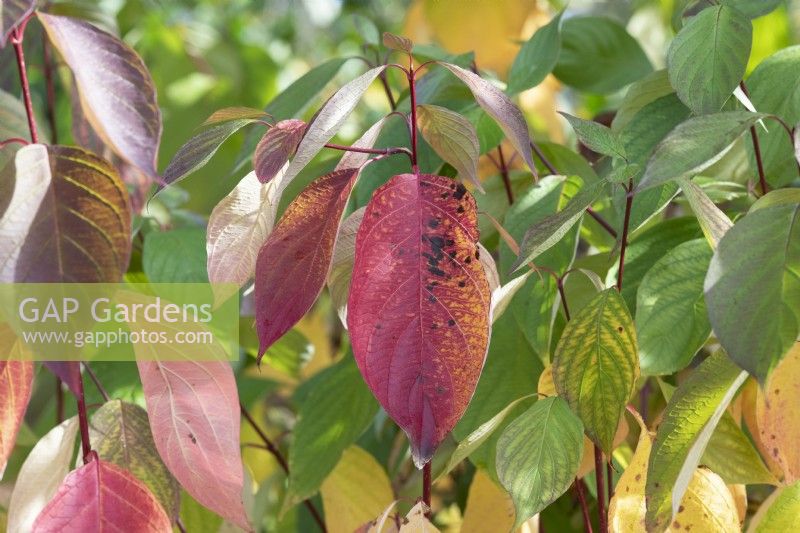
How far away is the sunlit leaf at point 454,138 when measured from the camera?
38cm

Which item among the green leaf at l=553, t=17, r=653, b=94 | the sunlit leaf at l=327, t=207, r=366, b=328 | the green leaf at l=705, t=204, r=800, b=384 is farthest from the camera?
the green leaf at l=553, t=17, r=653, b=94

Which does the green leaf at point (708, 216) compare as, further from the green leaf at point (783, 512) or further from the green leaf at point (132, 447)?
the green leaf at point (132, 447)

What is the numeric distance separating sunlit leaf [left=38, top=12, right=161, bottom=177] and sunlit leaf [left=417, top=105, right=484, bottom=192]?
0.11m

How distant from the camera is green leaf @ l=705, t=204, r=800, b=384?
0.97ft

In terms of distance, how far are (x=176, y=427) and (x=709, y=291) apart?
0.22 meters

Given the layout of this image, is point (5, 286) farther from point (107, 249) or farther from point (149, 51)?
point (149, 51)

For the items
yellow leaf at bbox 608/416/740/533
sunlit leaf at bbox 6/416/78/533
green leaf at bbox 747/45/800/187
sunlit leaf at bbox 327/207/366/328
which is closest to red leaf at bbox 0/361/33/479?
sunlit leaf at bbox 6/416/78/533

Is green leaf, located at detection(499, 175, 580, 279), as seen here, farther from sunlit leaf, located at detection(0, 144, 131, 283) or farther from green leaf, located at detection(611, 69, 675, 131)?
sunlit leaf, located at detection(0, 144, 131, 283)

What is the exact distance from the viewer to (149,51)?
1.20 meters

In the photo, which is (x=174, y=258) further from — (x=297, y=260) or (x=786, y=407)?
(x=786, y=407)

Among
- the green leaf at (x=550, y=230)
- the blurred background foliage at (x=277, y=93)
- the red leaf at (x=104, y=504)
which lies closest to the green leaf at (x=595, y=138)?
the green leaf at (x=550, y=230)

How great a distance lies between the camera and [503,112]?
356mm

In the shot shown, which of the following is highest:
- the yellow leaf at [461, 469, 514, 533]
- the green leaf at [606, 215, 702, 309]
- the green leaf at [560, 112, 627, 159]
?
A: the green leaf at [560, 112, 627, 159]

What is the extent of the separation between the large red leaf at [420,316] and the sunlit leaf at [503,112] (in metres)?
0.04
